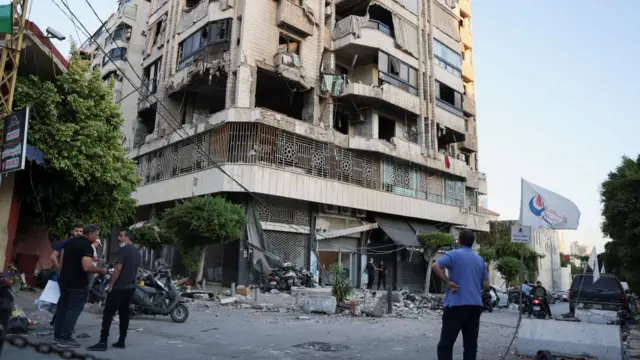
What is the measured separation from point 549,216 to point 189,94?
69.5 ft

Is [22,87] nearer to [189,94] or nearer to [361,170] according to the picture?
[189,94]

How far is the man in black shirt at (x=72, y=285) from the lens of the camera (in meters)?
6.21

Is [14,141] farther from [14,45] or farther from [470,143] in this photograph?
[470,143]

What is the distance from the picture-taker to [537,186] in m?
8.52

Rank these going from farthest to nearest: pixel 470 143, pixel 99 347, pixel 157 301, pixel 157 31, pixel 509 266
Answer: pixel 470 143 → pixel 509 266 → pixel 157 31 → pixel 157 301 → pixel 99 347

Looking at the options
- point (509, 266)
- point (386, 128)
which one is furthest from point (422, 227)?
point (509, 266)

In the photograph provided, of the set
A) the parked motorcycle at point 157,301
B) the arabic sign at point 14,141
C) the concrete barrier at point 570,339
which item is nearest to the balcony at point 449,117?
the parked motorcycle at point 157,301

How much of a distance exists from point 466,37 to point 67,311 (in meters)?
38.8

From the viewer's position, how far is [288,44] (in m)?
24.0

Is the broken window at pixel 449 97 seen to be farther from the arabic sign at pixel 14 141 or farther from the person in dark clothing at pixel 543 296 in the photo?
the arabic sign at pixel 14 141

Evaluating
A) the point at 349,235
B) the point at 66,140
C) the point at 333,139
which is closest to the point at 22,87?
the point at 66,140

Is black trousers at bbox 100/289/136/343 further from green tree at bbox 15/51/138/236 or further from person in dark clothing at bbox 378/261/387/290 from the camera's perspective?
person in dark clothing at bbox 378/261/387/290

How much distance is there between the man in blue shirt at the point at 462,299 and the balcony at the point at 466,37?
37037 mm

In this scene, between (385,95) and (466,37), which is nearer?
(385,95)
